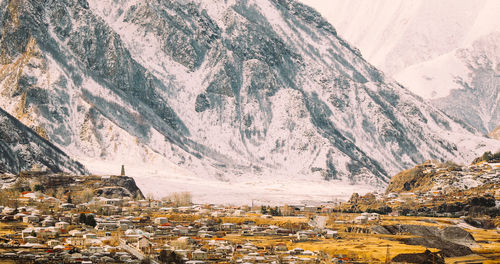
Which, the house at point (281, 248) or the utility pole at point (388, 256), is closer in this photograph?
the utility pole at point (388, 256)

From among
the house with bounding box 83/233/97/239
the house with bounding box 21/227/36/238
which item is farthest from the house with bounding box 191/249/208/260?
the house with bounding box 21/227/36/238

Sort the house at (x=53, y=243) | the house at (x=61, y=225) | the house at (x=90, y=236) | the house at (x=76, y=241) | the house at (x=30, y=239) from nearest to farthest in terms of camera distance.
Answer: the house at (x=53, y=243)
the house at (x=30, y=239)
the house at (x=76, y=241)
the house at (x=90, y=236)
the house at (x=61, y=225)

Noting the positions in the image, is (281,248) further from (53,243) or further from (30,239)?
(30,239)

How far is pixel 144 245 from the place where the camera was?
570 ft

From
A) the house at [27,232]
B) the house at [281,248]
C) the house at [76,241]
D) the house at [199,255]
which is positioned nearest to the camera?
the house at [199,255]

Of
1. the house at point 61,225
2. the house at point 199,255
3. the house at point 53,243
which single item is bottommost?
the house at point 199,255

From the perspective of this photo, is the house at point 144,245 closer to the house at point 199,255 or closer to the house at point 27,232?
the house at point 199,255

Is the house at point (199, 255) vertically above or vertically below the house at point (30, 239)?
below

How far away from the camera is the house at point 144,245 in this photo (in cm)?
17099

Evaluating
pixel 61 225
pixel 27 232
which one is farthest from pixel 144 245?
pixel 61 225

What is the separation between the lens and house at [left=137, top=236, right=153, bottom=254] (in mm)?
170988

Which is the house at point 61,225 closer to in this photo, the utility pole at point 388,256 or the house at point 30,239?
the house at point 30,239

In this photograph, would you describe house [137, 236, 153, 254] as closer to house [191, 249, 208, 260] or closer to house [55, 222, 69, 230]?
house [191, 249, 208, 260]

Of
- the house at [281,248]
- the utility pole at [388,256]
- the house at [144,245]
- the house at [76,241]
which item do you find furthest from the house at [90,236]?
the utility pole at [388,256]
